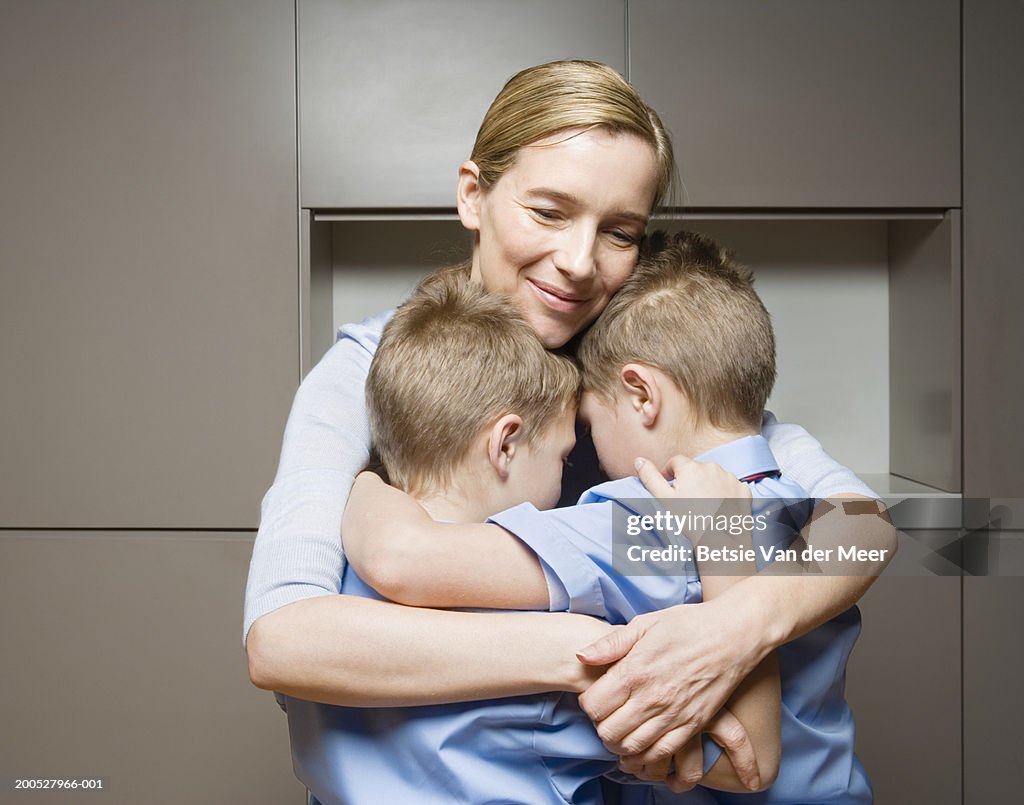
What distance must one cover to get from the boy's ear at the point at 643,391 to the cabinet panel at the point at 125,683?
3.99ft

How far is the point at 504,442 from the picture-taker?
87cm

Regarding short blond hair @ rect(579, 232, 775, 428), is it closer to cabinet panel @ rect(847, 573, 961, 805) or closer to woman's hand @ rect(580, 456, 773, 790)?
woman's hand @ rect(580, 456, 773, 790)

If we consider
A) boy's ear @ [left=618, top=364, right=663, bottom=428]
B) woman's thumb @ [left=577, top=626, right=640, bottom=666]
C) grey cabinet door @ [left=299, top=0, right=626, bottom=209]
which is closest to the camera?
woman's thumb @ [left=577, top=626, right=640, bottom=666]

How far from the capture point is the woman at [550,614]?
74cm

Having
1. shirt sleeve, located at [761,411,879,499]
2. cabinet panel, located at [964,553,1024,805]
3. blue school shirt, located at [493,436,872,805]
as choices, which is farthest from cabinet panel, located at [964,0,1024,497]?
blue school shirt, located at [493,436,872,805]

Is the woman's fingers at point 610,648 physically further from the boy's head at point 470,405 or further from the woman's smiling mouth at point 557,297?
the woman's smiling mouth at point 557,297

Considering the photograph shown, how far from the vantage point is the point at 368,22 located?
6.06 feet

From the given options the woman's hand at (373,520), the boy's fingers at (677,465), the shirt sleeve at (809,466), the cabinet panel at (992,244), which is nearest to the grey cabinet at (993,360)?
the cabinet panel at (992,244)

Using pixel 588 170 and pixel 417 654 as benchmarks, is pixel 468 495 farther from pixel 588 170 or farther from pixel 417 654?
pixel 588 170

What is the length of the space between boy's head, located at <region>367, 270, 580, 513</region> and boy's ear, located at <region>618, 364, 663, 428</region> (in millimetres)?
60

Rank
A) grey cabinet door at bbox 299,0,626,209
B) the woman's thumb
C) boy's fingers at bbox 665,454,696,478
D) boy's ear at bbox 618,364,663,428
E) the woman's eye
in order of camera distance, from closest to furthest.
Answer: the woman's thumb < boy's fingers at bbox 665,454,696,478 < boy's ear at bbox 618,364,663,428 < the woman's eye < grey cabinet door at bbox 299,0,626,209

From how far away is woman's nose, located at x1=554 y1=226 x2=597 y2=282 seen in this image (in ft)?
3.24

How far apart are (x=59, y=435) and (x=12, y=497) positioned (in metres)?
0.16

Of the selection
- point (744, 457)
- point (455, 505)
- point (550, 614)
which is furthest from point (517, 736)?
point (744, 457)
